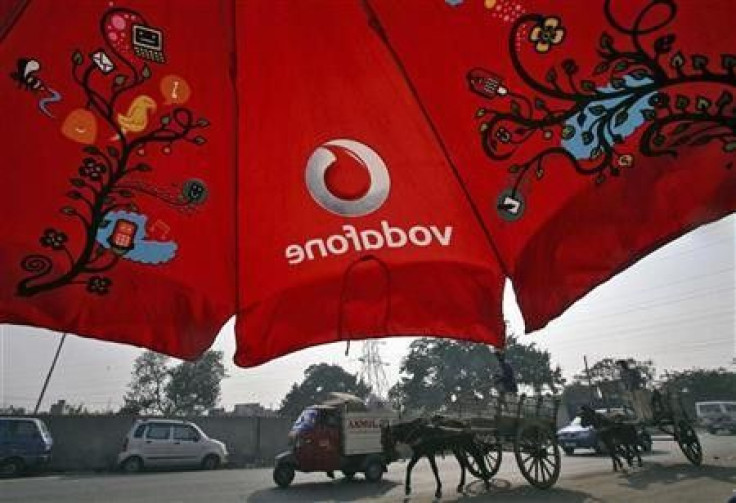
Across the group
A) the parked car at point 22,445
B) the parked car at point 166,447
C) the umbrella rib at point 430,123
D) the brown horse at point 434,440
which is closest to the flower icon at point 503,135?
the umbrella rib at point 430,123

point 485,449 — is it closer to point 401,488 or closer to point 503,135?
point 401,488

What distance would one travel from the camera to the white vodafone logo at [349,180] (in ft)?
6.22

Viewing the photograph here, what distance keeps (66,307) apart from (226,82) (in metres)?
0.76

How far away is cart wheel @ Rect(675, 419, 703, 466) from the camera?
16.8 m

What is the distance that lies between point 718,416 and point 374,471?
29404 mm

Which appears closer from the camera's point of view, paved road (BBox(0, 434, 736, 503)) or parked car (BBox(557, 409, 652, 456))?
paved road (BBox(0, 434, 736, 503))

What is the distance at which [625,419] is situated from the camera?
17000 mm

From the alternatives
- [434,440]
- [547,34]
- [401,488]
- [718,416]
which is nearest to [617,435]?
[434,440]

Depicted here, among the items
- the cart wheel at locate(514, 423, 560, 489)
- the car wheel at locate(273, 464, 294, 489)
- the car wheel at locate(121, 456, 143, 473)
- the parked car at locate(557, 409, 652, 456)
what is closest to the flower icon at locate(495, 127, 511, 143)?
the cart wheel at locate(514, 423, 560, 489)

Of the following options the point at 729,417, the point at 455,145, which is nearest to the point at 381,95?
the point at 455,145

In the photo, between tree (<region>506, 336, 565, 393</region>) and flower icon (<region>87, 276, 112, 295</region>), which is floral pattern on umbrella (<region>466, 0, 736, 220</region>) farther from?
tree (<region>506, 336, 565, 393</region>)

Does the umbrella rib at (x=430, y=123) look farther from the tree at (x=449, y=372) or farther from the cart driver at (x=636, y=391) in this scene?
the tree at (x=449, y=372)

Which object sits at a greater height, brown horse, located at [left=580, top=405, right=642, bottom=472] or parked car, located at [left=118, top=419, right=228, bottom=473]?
parked car, located at [left=118, top=419, right=228, bottom=473]

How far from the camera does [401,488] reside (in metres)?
14.3
